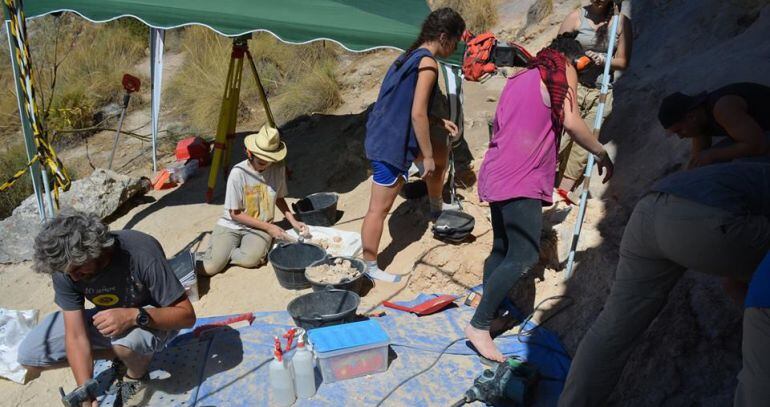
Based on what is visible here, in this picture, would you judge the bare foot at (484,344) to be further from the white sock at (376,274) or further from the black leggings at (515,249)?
the white sock at (376,274)

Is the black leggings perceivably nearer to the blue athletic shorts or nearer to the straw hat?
the blue athletic shorts

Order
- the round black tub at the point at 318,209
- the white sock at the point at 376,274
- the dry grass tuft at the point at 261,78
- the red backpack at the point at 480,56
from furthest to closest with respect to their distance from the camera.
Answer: the dry grass tuft at the point at 261,78
the red backpack at the point at 480,56
the round black tub at the point at 318,209
the white sock at the point at 376,274

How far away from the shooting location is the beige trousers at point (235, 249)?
14.7ft

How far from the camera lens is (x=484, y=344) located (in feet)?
10.3

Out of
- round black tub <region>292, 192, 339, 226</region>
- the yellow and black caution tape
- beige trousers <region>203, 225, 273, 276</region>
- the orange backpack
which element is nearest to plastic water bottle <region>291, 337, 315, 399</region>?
beige trousers <region>203, 225, 273, 276</region>

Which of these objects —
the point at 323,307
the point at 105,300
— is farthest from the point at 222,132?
the point at 105,300

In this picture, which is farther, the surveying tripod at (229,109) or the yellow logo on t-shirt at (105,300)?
the surveying tripod at (229,109)

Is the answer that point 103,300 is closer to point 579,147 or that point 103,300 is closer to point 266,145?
point 266,145

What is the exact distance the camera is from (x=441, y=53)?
3.79m

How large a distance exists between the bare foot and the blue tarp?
121mm

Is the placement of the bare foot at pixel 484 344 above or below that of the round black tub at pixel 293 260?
above

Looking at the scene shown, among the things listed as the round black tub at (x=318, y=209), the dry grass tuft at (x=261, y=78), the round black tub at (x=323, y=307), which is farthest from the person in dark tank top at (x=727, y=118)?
the dry grass tuft at (x=261, y=78)

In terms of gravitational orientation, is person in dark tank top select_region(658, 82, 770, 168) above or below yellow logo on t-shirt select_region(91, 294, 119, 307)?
above

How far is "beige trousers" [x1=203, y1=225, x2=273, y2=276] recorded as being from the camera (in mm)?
4473
